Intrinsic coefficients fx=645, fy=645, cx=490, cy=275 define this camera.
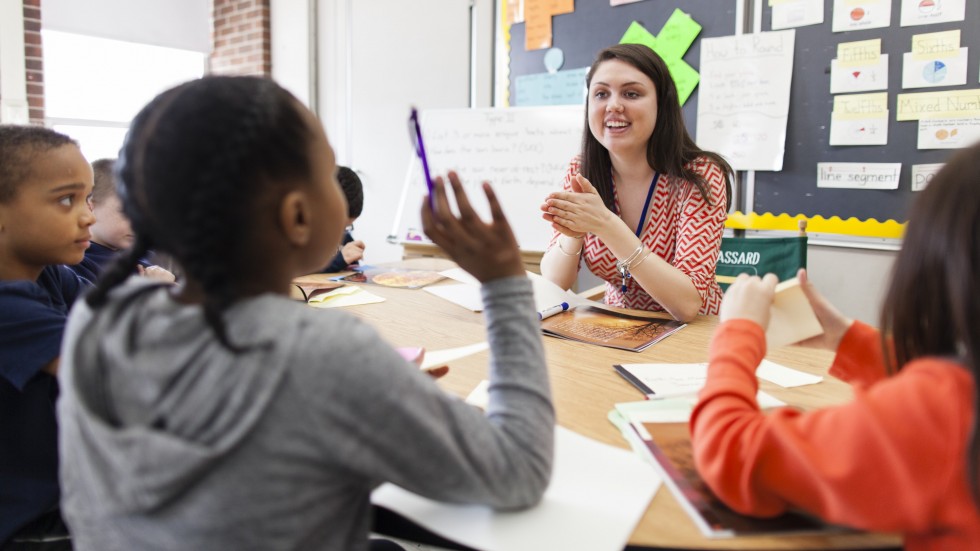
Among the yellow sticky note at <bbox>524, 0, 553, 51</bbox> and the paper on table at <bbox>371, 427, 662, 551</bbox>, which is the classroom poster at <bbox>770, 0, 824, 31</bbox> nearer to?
the yellow sticky note at <bbox>524, 0, 553, 51</bbox>

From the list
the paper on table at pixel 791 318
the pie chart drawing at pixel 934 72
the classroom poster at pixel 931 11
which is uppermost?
the classroom poster at pixel 931 11

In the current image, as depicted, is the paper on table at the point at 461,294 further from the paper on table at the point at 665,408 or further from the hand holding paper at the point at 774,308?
the hand holding paper at the point at 774,308

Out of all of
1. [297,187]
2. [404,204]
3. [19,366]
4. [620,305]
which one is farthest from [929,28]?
[19,366]

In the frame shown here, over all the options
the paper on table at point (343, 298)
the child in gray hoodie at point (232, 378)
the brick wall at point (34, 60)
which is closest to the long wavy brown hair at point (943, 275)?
the child in gray hoodie at point (232, 378)

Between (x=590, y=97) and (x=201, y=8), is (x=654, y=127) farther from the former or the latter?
(x=201, y=8)

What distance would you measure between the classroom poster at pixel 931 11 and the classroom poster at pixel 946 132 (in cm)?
35

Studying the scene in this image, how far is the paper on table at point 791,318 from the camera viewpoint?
0.84 metres

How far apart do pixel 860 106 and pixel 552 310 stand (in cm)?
174

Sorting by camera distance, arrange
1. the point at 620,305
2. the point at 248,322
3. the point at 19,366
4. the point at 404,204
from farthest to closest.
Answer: the point at 404,204
the point at 620,305
the point at 19,366
the point at 248,322

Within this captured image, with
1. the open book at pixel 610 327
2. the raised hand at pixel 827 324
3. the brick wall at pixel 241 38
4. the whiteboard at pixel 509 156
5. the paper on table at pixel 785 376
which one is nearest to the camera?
the raised hand at pixel 827 324

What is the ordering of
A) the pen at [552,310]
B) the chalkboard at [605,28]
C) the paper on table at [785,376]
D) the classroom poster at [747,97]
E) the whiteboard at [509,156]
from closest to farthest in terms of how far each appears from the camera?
the paper on table at [785,376] < the pen at [552,310] < the classroom poster at [747,97] < the chalkboard at [605,28] < the whiteboard at [509,156]

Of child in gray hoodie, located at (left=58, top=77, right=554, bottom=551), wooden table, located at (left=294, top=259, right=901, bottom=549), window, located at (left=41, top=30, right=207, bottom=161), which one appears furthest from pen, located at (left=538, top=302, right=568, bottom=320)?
window, located at (left=41, top=30, right=207, bottom=161)

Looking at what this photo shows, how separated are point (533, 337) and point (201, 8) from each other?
5.14 metres

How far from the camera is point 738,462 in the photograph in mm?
636
